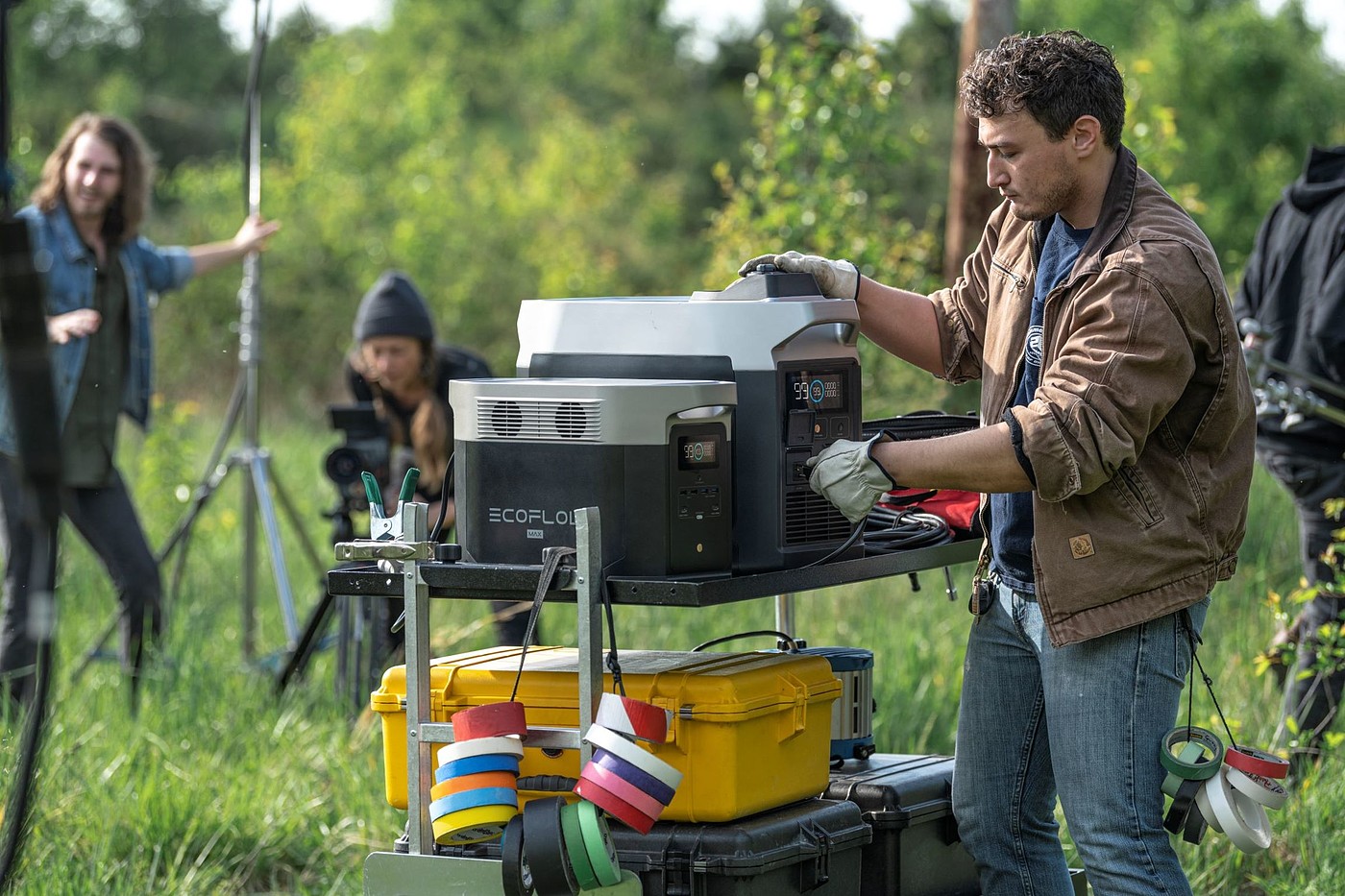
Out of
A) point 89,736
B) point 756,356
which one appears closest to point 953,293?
point 756,356

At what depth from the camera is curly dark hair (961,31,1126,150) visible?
2.71 metres

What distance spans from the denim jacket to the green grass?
0.89 m

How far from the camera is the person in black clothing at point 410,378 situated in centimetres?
548

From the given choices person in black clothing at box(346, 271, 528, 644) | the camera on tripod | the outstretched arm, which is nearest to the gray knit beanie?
person in black clothing at box(346, 271, 528, 644)

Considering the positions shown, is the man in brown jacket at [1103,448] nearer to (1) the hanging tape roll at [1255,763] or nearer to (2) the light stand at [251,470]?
(1) the hanging tape roll at [1255,763]

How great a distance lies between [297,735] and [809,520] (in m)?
2.60

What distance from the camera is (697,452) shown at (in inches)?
106

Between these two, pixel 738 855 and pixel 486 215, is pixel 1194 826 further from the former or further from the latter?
pixel 486 215

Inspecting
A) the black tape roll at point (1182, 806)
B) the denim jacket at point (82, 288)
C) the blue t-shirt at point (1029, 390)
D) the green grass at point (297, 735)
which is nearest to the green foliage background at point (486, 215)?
the green grass at point (297, 735)

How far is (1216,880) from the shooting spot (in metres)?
3.92

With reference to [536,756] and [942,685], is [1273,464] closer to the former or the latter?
[942,685]

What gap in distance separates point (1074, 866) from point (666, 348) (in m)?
1.83

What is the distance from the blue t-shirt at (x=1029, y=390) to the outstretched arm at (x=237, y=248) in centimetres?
357

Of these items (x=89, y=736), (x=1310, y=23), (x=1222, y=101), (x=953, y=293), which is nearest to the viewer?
(x=953, y=293)
